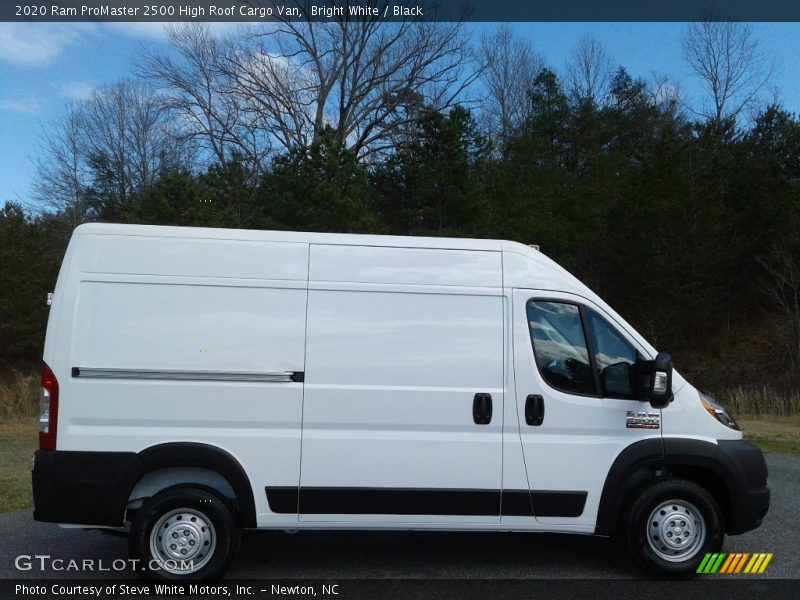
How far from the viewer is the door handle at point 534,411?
5.55m

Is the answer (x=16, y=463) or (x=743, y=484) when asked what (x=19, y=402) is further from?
(x=743, y=484)

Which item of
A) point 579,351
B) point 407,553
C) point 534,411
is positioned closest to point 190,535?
point 407,553

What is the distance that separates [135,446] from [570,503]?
3.03 m

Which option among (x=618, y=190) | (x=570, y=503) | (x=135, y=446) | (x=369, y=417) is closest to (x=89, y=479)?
(x=135, y=446)

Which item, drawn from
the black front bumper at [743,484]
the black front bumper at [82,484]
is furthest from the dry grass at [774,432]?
the black front bumper at [82,484]

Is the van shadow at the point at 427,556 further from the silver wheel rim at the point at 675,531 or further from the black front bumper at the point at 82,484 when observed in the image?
the black front bumper at the point at 82,484

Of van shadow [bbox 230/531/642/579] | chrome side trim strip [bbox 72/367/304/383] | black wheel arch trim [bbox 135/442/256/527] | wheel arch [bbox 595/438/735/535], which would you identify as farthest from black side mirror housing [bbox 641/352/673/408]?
black wheel arch trim [bbox 135/442/256/527]

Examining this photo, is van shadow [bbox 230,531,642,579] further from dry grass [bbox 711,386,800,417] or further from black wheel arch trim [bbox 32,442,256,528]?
dry grass [bbox 711,386,800,417]

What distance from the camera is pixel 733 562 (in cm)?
607

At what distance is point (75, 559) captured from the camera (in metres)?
6.30

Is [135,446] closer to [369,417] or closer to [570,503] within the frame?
[369,417]

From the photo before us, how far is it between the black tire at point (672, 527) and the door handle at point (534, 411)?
94 centimetres

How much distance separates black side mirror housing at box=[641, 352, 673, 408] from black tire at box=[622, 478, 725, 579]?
24.2 inches

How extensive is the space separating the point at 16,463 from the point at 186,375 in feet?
24.2
